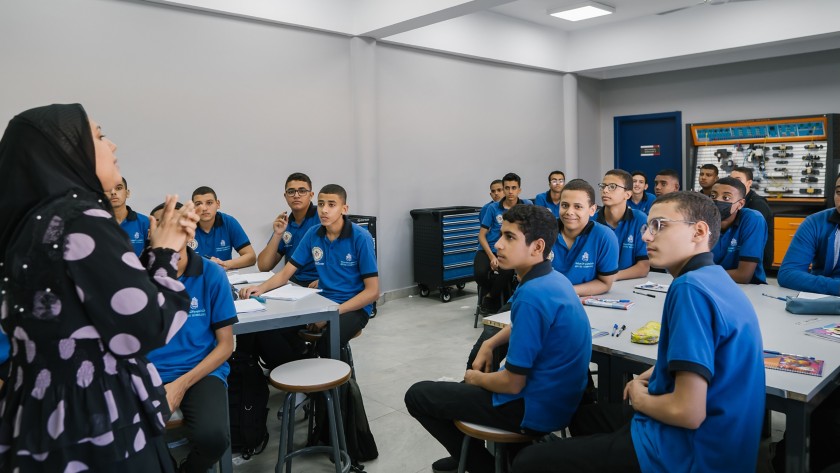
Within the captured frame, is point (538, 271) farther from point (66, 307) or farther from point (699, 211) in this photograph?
point (66, 307)

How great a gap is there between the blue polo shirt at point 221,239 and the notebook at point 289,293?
1030mm

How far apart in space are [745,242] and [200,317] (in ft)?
10.0

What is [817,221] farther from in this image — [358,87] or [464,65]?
[464,65]

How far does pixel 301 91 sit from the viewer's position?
18.9ft

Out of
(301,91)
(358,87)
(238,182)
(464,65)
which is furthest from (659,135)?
(238,182)

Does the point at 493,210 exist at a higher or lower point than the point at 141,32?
lower

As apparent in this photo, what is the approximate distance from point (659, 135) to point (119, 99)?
766 cm

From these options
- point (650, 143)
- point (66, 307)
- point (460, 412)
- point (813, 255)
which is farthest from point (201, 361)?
point (650, 143)

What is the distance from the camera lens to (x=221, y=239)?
4.25 metres

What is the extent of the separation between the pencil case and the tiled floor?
109 centimetres

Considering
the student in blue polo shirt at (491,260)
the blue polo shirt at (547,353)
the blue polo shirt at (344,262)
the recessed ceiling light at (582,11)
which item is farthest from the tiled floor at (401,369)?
the recessed ceiling light at (582,11)

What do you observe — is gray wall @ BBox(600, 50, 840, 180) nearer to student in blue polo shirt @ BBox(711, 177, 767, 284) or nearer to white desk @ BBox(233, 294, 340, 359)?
student in blue polo shirt @ BBox(711, 177, 767, 284)

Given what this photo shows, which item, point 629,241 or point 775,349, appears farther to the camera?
point 629,241

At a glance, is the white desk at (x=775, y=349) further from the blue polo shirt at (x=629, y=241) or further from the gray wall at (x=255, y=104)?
the gray wall at (x=255, y=104)
